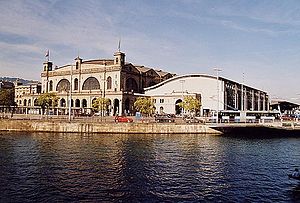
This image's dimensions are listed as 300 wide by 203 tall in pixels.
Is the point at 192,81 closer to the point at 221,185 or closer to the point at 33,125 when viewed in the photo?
the point at 33,125

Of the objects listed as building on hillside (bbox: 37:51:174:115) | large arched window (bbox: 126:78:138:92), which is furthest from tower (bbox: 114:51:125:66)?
large arched window (bbox: 126:78:138:92)

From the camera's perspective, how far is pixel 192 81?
132625 mm

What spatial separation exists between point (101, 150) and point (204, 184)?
75.8 feet

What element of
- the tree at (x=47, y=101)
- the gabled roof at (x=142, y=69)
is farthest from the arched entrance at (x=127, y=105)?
the gabled roof at (x=142, y=69)

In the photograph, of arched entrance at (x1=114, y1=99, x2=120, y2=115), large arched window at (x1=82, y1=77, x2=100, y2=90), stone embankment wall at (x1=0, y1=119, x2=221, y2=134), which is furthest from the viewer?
large arched window at (x1=82, y1=77, x2=100, y2=90)

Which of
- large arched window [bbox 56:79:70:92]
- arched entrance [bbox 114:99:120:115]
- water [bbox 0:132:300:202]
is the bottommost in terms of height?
water [bbox 0:132:300:202]

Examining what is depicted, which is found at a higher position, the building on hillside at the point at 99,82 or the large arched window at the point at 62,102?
the building on hillside at the point at 99,82

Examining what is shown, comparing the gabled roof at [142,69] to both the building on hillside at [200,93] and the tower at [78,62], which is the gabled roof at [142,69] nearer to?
the building on hillside at [200,93]

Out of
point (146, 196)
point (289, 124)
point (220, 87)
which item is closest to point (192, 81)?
point (220, 87)

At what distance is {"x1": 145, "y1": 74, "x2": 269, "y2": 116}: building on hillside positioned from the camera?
5044 inches

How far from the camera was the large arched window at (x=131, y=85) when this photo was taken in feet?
470

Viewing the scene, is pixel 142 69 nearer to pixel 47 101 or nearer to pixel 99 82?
pixel 99 82

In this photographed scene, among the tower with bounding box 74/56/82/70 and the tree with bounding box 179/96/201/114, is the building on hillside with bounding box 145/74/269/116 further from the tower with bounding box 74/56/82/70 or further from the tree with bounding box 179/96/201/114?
the tower with bounding box 74/56/82/70

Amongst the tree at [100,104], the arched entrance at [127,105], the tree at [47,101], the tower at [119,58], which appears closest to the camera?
the tree at [100,104]
